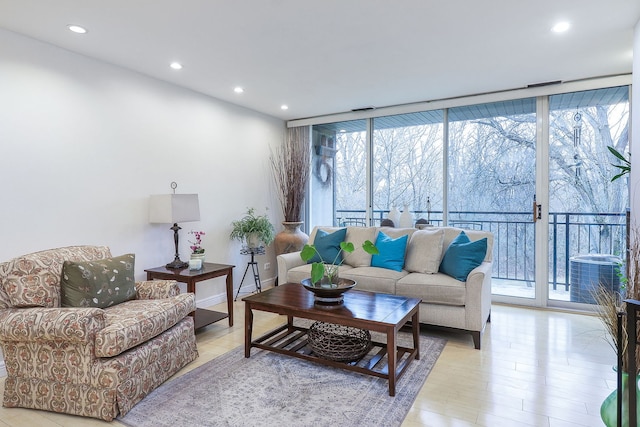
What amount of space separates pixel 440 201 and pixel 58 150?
13.1 ft

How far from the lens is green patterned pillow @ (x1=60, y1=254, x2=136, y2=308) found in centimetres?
236

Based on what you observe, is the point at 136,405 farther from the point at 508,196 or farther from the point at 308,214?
the point at 508,196

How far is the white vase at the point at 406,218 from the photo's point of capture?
461 cm

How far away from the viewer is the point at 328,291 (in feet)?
8.70

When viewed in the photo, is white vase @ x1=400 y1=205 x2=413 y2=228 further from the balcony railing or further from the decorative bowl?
the decorative bowl

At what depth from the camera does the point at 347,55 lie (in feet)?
10.3

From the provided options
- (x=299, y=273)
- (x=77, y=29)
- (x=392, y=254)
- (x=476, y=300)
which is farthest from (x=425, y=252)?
(x=77, y=29)

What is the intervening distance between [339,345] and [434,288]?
1061mm

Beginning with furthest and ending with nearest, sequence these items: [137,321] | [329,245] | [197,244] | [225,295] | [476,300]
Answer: [225,295]
[329,245]
[197,244]
[476,300]
[137,321]

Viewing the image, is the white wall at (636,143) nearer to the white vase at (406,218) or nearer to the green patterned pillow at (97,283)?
the white vase at (406,218)

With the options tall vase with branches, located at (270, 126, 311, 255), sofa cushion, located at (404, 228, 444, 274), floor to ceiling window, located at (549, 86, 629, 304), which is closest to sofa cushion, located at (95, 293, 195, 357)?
sofa cushion, located at (404, 228, 444, 274)

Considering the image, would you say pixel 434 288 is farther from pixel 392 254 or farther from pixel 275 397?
pixel 275 397

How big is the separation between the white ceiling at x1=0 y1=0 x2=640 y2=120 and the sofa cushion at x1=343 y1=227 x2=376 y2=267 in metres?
1.59

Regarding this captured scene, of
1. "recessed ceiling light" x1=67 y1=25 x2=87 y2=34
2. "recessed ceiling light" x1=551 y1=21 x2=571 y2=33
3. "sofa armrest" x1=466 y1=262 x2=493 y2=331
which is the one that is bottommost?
"sofa armrest" x1=466 y1=262 x2=493 y2=331
